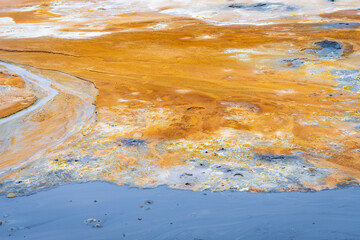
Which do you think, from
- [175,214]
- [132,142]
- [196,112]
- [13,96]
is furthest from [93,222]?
[13,96]

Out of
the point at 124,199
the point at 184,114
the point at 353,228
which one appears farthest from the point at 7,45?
the point at 353,228

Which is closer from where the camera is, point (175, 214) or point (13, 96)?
point (175, 214)

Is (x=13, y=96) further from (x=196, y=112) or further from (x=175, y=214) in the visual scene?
(x=175, y=214)

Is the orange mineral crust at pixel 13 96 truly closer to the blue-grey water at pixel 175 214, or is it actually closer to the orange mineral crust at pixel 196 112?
the orange mineral crust at pixel 196 112

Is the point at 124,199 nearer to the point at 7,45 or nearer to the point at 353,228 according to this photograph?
the point at 353,228

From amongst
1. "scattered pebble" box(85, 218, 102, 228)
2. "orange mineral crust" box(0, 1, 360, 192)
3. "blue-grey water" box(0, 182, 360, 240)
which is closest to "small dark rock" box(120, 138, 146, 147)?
"orange mineral crust" box(0, 1, 360, 192)

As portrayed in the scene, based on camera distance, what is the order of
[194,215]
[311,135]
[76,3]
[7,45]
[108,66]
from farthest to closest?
[76,3], [7,45], [108,66], [311,135], [194,215]
